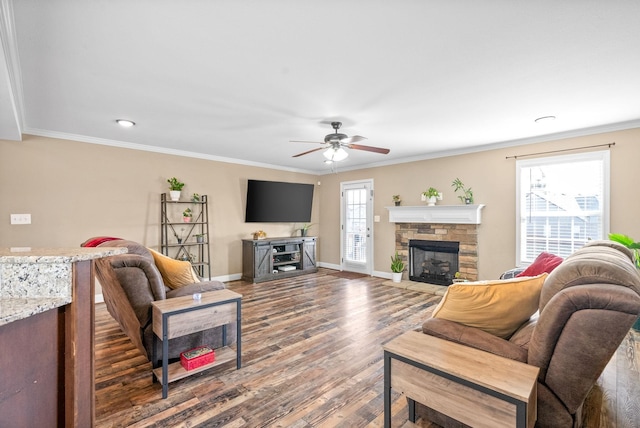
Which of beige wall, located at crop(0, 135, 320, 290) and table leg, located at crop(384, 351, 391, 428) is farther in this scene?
beige wall, located at crop(0, 135, 320, 290)

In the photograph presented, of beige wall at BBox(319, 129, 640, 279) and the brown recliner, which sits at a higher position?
beige wall at BBox(319, 129, 640, 279)

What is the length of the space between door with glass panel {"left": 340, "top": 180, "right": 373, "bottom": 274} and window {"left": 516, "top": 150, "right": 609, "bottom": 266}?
2.85 metres

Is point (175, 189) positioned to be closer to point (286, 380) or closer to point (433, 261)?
point (286, 380)

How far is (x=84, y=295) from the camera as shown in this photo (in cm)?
123

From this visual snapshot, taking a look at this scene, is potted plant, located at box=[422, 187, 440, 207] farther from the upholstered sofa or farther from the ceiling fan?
the upholstered sofa

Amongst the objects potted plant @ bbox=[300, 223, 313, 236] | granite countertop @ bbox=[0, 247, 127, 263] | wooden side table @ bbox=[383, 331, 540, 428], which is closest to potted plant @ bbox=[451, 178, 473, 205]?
potted plant @ bbox=[300, 223, 313, 236]

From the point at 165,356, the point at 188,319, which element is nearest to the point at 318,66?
the point at 188,319

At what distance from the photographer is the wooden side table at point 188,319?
2201 millimetres

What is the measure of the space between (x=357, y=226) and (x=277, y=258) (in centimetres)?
197

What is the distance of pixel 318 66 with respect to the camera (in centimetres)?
239

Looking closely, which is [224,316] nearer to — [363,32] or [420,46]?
[363,32]

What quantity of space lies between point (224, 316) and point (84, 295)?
4.56ft

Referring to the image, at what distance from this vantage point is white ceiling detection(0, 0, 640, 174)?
1.78m

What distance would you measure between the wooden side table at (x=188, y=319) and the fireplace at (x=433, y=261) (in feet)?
13.8
